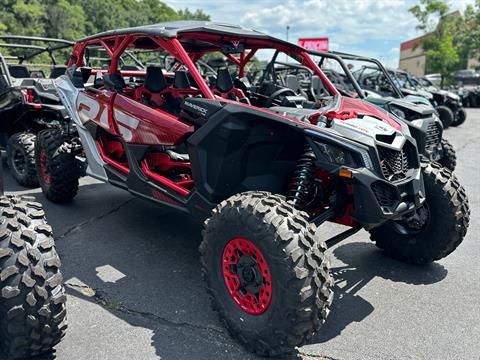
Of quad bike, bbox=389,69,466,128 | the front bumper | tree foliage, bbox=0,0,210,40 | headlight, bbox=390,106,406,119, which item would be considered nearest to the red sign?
quad bike, bbox=389,69,466,128

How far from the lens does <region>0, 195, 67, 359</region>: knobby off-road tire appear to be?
248 cm

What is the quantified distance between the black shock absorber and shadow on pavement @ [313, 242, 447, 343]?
78cm

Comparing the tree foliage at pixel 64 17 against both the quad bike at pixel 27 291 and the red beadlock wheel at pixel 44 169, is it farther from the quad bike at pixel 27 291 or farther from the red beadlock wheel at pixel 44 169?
the quad bike at pixel 27 291

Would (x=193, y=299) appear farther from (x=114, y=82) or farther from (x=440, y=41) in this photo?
(x=440, y=41)

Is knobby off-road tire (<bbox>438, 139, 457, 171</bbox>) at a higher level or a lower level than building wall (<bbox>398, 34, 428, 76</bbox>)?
higher

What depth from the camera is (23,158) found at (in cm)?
638

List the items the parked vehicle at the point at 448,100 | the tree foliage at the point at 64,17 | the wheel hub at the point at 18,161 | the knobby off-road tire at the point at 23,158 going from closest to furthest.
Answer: the knobby off-road tire at the point at 23,158 → the wheel hub at the point at 18,161 → the parked vehicle at the point at 448,100 → the tree foliage at the point at 64,17

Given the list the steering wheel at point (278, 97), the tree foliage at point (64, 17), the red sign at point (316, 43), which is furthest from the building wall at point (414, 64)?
the steering wheel at point (278, 97)

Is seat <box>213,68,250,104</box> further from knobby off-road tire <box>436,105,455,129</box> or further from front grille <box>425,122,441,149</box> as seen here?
knobby off-road tire <box>436,105,455,129</box>

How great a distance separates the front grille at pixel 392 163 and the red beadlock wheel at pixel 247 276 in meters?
1.07

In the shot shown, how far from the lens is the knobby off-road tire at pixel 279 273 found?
2.56 meters

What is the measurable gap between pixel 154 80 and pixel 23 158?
9.70 ft

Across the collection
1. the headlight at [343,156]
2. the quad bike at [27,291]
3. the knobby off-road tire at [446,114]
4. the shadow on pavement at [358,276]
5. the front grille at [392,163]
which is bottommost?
the knobby off-road tire at [446,114]

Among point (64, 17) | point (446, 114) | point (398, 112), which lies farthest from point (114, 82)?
point (64, 17)
